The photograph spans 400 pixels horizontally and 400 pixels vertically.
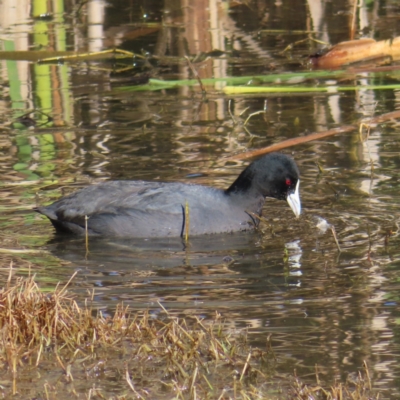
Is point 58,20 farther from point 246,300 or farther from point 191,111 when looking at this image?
point 246,300

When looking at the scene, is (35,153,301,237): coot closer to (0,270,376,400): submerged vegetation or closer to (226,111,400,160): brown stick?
(226,111,400,160): brown stick

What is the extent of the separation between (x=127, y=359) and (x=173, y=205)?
2.33 meters

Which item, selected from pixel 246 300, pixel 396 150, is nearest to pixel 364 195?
pixel 396 150

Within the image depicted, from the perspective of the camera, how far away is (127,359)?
148 inches

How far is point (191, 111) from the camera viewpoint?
8.25m

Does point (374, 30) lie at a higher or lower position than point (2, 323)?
higher

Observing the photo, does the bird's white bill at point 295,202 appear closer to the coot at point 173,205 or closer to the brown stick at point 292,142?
the coot at point 173,205

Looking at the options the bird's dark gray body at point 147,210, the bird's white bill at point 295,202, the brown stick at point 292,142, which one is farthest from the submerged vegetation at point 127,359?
the brown stick at point 292,142

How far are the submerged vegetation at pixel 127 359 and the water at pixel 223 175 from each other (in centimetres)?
18

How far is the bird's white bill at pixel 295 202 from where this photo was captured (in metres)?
6.04

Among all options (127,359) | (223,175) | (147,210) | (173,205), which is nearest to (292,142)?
(223,175)

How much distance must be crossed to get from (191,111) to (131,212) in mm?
2375

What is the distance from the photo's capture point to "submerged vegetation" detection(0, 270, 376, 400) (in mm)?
3438

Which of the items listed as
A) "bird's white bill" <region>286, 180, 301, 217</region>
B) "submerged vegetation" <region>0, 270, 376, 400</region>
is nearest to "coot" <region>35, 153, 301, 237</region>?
"bird's white bill" <region>286, 180, 301, 217</region>
